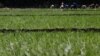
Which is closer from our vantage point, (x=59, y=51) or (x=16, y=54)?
(x=59, y=51)

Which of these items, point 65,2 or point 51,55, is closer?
point 51,55

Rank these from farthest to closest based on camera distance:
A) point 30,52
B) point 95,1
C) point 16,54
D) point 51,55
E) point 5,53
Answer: point 95,1
point 5,53
point 16,54
point 30,52
point 51,55

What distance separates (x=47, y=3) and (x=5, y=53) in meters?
71.2

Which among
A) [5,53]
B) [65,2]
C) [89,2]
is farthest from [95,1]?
[5,53]

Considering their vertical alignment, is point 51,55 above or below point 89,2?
above

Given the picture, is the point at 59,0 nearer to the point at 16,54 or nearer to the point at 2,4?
the point at 2,4

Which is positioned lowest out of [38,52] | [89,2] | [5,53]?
[89,2]

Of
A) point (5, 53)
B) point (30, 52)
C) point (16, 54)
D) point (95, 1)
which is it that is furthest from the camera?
point (95, 1)

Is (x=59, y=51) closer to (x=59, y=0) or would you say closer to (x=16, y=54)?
(x=16, y=54)

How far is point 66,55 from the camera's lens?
303 centimetres

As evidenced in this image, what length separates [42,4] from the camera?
74938 millimetres

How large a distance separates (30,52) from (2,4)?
2871 inches

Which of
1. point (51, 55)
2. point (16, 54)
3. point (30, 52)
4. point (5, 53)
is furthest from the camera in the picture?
point (5, 53)

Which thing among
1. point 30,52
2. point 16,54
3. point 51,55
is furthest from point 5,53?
point 51,55
